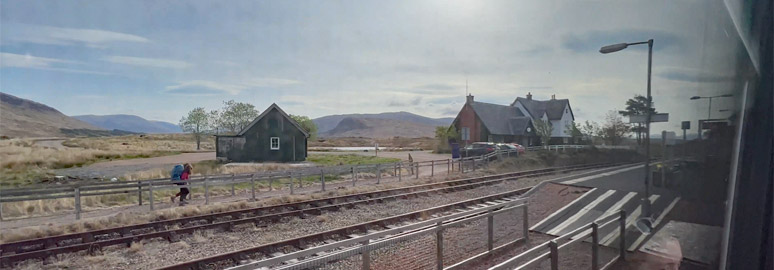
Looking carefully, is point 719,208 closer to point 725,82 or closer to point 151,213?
point 725,82

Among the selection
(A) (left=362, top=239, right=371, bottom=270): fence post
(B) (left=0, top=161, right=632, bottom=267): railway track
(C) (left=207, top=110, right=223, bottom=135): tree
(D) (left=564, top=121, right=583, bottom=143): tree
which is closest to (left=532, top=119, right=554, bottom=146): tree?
(B) (left=0, top=161, right=632, bottom=267): railway track

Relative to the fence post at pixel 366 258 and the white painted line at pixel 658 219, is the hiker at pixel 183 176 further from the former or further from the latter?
the white painted line at pixel 658 219

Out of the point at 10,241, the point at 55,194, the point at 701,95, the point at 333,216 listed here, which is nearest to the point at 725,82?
the point at 701,95

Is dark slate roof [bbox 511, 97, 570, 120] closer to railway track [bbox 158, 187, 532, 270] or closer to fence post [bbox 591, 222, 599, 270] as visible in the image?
fence post [bbox 591, 222, 599, 270]

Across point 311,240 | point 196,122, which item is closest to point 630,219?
point 311,240

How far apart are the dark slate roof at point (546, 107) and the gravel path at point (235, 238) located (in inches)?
38.4

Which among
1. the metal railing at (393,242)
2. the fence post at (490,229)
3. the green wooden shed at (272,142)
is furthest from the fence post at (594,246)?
the green wooden shed at (272,142)

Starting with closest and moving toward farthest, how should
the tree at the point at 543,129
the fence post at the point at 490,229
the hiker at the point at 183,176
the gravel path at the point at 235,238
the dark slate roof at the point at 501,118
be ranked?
the tree at the point at 543,129 < the fence post at the point at 490,229 < the dark slate roof at the point at 501,118 < the gravel path at the point at 235,238 < the hiker at the point at 183,176

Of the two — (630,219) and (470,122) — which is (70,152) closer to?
(470,122)

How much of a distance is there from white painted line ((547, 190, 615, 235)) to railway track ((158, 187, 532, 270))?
5.17 feet

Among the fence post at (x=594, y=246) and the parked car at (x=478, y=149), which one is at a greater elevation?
the parked car at (x=478, y=149)

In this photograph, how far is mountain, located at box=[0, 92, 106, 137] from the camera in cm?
216

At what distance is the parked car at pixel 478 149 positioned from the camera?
4068 millimetres

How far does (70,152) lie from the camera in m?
4.82
